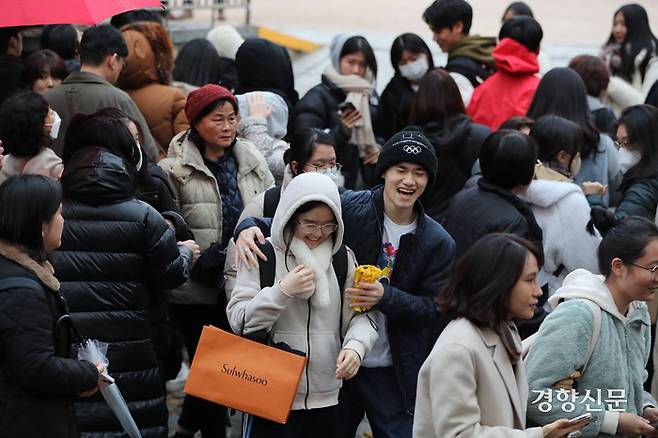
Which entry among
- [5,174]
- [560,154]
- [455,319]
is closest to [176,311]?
[5,174]

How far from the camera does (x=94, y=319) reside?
17.7 feet

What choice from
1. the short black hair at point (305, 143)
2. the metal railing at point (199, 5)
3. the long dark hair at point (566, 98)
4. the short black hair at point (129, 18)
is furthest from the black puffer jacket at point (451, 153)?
the metal railing at point (199, 5)

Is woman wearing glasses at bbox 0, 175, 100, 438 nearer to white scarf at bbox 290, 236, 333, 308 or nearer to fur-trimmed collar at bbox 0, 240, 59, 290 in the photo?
fur-trimmed collar at bbox 0, 240, 59, 290

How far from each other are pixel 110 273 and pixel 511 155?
213cm

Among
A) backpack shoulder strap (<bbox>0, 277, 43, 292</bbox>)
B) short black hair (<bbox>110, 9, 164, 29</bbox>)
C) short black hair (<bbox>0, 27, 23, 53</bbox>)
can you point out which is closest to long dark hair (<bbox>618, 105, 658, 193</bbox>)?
backpack shoulder strap (<bbox>0, 277, 43, 292</bbox>)

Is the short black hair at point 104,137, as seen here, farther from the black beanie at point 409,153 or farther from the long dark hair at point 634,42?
the long dark hair at point 634,42

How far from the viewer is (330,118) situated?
785cm

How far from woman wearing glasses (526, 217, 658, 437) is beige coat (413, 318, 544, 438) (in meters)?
0.34

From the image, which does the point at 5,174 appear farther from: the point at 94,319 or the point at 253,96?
the point at 253,96

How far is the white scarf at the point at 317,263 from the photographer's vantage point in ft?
15.8

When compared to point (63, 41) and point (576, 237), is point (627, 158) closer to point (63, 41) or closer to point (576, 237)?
point (576, 237)

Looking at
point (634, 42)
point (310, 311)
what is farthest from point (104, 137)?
point (634, 42)

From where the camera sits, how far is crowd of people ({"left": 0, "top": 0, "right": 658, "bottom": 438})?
14.2 feet

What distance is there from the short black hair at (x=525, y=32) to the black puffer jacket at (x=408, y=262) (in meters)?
3.30
